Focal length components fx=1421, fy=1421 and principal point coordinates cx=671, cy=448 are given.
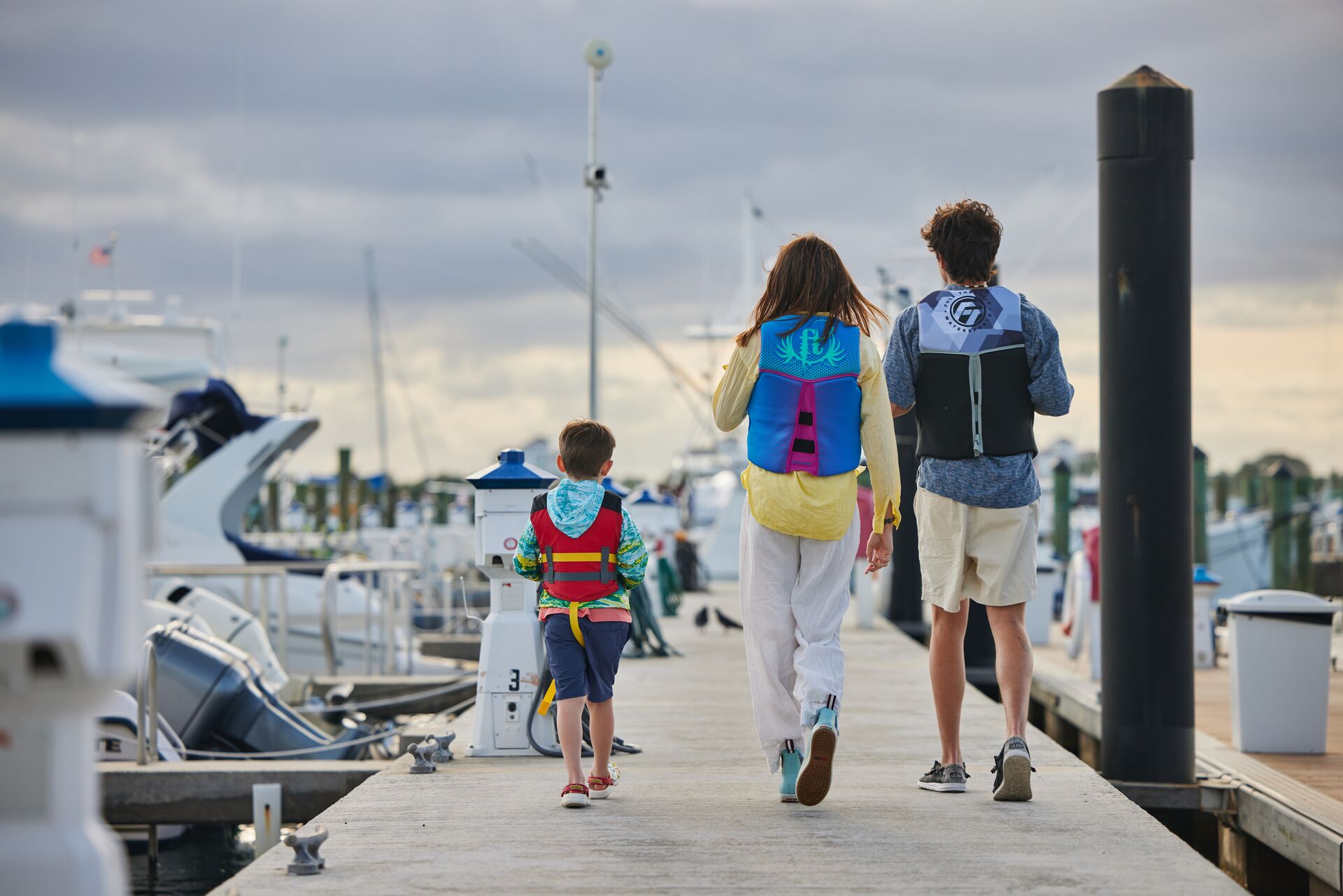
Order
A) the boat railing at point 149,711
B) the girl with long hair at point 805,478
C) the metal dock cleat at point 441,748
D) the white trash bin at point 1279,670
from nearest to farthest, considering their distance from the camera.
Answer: the girl with long hair at point 805,478
the metal dock cleat at point 441,748
the white trash bin at point 1279,670
the boat railing at point 149,711

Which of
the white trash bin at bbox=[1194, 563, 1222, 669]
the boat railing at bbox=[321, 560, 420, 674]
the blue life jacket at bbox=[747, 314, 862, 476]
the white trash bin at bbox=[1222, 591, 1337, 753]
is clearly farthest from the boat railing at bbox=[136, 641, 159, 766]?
the white trash bin at bbox=[1194, 563, 1222, 669]

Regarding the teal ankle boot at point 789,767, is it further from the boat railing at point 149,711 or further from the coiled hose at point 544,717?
the boat railing at point 149,711

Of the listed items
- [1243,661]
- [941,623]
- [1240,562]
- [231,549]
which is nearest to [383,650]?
[231,549]

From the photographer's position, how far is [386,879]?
12.6 feet

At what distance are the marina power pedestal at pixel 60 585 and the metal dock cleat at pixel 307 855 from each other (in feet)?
6.33

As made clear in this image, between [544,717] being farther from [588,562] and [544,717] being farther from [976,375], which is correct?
[976,375]

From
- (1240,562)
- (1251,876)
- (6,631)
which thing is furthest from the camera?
(1240,562)

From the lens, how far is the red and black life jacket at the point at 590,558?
494 cm

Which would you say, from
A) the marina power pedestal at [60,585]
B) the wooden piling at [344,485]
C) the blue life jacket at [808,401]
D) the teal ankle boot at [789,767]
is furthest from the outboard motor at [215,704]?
the wooden piling at [344,485]

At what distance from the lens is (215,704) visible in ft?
31.3

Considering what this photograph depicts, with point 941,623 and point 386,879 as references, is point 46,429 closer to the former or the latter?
point 386,879

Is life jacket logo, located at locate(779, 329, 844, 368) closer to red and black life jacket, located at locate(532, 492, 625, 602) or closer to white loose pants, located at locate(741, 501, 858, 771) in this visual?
white loose pants, located at locate(741, 501, 858, 771)

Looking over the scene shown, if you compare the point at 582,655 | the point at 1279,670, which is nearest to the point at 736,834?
the point at 582,655

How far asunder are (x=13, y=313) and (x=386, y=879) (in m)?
2.24
